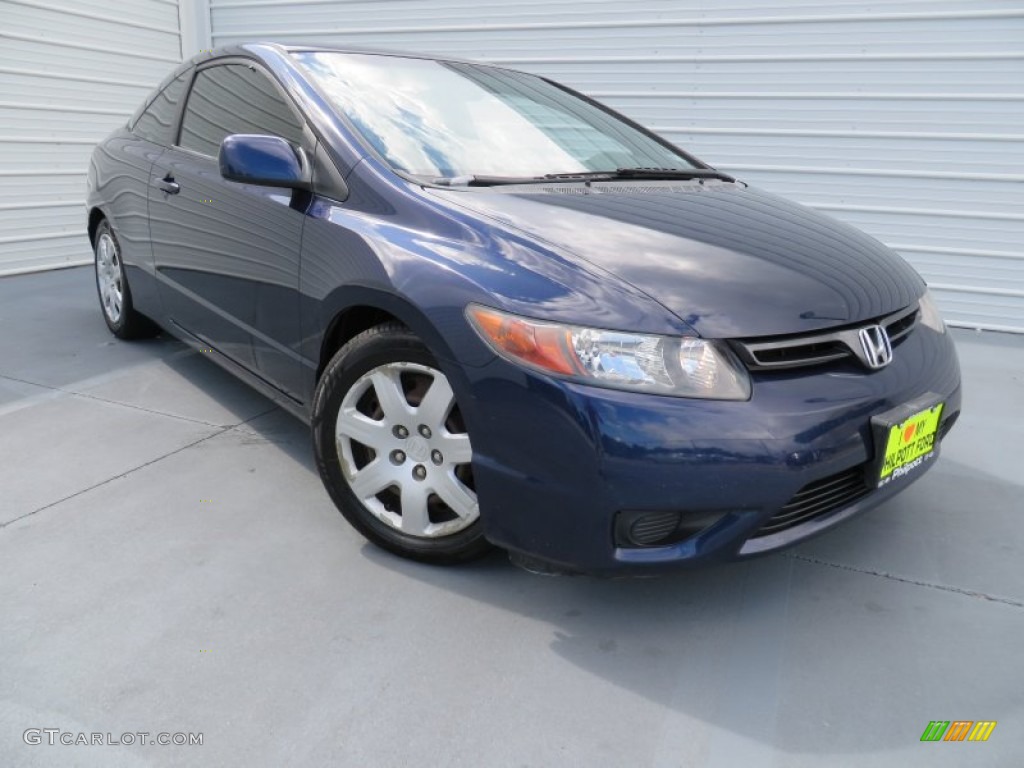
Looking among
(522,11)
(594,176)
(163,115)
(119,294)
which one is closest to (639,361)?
(594,176)

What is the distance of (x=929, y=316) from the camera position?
2531 millimetres

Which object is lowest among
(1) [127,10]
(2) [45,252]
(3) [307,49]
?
(2) [45,252]

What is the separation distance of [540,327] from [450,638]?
2.59 feet

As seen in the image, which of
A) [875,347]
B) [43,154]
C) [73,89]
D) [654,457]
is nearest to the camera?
[654,457]

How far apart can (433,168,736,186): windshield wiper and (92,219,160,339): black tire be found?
2366 millimetres

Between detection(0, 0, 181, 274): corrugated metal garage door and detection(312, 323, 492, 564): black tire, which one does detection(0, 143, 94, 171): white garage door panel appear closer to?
detection(0, 0, 181, 274): corrugated metal garage door

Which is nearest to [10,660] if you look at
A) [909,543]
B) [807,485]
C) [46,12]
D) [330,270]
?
[330,270]

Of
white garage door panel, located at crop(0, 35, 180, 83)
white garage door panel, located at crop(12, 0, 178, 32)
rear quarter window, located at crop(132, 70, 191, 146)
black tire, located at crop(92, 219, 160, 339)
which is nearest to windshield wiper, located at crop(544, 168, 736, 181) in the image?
rear quarter window, located at crop(132, 70, 191, 146)

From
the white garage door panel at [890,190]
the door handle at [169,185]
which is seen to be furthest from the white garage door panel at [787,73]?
the door handle at [169,185]

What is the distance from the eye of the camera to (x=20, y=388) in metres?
3.71

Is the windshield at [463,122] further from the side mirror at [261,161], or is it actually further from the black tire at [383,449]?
the black tire at [383,449]

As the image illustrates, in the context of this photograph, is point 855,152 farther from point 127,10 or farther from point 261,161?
point 127,10

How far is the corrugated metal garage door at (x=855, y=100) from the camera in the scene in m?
5.33

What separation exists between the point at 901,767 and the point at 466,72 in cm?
254
